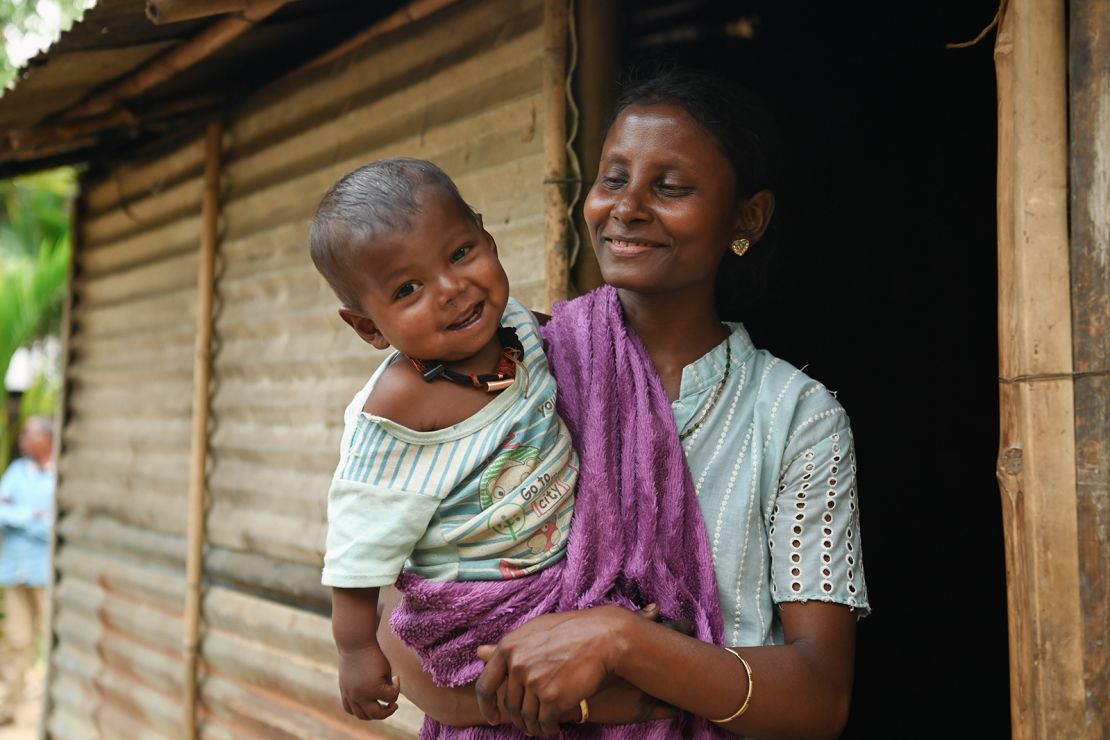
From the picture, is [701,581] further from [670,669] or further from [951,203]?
[951,203]

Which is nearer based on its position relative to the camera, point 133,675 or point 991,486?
point 991,486

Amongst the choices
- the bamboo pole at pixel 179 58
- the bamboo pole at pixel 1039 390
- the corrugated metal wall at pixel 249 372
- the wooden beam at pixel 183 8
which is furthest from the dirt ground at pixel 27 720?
the bamboo pole at pixel 1039 390

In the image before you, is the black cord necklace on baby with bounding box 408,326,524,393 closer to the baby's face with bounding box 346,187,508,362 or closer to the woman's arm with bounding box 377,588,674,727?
the baby's face with bounding box 346,187,508,362

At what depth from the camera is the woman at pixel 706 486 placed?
4.74ft

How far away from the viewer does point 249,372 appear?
3924 millimetres

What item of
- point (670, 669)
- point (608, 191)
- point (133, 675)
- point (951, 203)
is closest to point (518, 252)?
point (608, 191)

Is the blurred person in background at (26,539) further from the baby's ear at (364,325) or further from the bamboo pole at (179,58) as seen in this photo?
the baby's ear at (364,325)

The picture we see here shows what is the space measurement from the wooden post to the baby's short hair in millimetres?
903

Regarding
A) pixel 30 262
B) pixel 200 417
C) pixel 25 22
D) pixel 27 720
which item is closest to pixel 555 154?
pixel 200 417

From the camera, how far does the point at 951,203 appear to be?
3688 millimetres

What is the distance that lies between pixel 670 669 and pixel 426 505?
0.43m

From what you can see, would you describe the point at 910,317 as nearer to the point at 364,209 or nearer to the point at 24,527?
the point at 364,209

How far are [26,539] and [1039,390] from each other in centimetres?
786

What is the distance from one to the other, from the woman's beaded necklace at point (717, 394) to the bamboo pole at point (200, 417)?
111 inches
